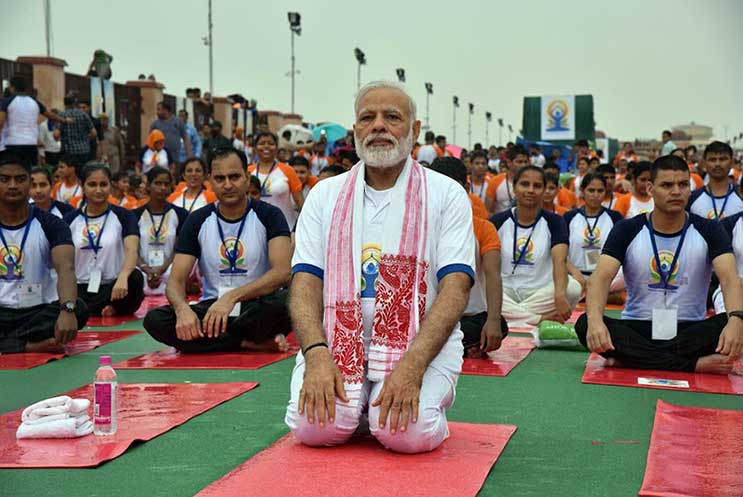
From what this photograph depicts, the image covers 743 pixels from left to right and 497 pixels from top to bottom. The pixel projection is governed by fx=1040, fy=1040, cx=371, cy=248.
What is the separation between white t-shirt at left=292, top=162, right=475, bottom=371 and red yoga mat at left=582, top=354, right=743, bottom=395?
5.91 ft

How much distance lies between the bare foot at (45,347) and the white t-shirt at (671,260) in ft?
11.7

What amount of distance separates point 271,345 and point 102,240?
2.72m

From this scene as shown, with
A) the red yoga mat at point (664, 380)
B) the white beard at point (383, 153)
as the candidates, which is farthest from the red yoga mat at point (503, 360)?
the white beard at point (383, 153)

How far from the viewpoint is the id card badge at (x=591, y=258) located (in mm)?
9992

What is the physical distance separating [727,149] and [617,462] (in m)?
6.17

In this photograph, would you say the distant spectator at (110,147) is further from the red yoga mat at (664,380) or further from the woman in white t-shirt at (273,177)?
the red yoga mat at (664,380)

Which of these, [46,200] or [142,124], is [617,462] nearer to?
[46,200]

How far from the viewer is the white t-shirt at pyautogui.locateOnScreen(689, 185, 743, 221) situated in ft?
30.2

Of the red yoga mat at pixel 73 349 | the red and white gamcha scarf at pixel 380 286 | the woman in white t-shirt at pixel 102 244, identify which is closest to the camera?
the red and white gamcha scarf at pixel 380 286

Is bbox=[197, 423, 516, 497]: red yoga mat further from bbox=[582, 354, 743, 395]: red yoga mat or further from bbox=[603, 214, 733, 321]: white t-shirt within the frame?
bbox=[603, 214, 733, 321]: white t-shirt

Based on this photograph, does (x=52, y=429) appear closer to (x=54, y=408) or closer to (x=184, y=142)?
(x=54, y=408)

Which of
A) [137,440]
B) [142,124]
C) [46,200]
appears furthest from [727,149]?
[142,124]

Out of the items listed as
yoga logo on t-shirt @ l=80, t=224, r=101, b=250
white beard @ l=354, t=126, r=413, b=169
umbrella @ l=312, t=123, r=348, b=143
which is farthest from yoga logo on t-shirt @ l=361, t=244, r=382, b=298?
umbrella @ l=312, t=123, r=348, b=143

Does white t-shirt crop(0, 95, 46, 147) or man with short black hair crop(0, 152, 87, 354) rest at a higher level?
white t-shirt crop(0, 95, 46, 147)
